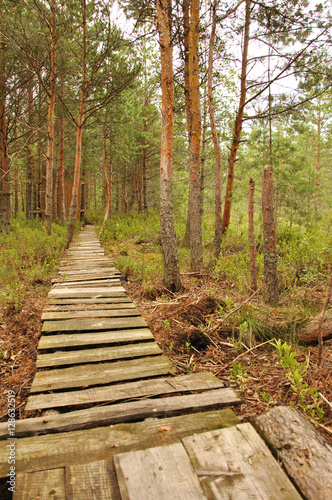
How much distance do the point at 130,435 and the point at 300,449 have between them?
1.07 m

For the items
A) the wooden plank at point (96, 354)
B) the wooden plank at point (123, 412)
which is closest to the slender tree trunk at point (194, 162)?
the wooden plank at point (96, 354)

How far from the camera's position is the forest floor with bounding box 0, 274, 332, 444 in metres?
2.38

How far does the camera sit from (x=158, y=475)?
1.49 metres

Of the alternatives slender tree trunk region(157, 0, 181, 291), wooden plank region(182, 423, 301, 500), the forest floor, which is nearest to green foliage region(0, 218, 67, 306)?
the forest floor

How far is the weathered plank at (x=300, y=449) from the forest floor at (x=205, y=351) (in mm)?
203

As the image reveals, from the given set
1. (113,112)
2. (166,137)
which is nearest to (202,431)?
(166,137)

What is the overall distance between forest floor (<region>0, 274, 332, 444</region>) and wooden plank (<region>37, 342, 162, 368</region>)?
24 cm

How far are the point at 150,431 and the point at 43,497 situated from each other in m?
0.69

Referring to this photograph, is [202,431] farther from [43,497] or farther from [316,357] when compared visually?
[316,357]

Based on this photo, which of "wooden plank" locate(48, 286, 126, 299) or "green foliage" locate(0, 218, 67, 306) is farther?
"green foliage" locate(0, 218, 67, 306)

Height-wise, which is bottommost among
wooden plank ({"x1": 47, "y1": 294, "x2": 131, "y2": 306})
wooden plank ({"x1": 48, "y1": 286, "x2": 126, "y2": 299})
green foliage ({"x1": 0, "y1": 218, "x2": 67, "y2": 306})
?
wooden plank ({"x1": 47, "y1": 294, "x2": 131, "y2": 306})

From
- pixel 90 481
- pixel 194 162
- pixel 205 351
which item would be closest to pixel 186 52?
pixel 194 162

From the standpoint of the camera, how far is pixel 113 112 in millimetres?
14531

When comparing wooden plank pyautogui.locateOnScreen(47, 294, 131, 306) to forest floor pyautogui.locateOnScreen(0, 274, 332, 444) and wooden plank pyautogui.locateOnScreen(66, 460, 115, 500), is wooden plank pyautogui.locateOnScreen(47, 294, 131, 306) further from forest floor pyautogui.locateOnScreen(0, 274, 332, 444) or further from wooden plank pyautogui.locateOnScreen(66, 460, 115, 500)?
wooden plank pyautogui.locateOnScreen(66, 460, 115, 500)
